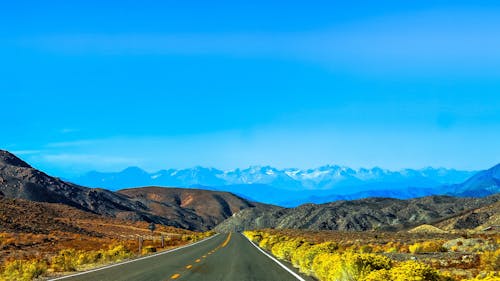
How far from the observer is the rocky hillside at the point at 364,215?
131 m

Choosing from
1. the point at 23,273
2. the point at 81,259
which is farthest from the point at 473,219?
the point at 23,273

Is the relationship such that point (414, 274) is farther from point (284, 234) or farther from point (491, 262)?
point (284, 234)

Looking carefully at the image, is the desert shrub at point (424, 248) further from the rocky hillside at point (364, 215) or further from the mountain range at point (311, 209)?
the rocky hillside at point (364, 215)

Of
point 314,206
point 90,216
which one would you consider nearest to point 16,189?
point 90,216

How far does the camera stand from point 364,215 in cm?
13650

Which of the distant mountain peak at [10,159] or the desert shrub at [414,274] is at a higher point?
the distant mountain peak at [10,159]

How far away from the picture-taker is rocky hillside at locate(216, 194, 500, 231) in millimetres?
131375

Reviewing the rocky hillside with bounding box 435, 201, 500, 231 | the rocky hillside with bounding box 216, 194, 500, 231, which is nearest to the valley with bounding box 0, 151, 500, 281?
the rocky hillside with bounding box 435, 201, 500, 231

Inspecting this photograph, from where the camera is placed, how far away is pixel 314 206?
522ft

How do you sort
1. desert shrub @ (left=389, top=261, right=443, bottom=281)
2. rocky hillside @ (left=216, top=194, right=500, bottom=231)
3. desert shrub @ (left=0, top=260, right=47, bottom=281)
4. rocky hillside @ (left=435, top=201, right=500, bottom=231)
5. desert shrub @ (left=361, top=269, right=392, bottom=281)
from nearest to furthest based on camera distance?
1. desert shrub @ (left=389, top=261, right=443, bottom=281)
2. desert shrub @ (left=361, top=269, right=392, bottom=281)
3. desert shrub @ (left=0, top=260, right=47, bottom=281)
4. rocky hillside @ (left=435, top=201, right=500, bottom=231)
5. rocky hillside @ (left=216, top=194, right=500, bottom=231)

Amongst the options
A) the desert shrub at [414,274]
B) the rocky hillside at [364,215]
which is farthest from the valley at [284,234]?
the rocky hillside at [364,215]

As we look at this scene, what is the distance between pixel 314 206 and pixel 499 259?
461 ft

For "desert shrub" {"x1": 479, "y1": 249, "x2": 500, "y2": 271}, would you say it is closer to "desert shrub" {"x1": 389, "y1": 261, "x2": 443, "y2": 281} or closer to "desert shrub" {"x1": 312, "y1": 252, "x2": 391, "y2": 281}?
"desert shrub" {"x1": 312, "y1": 252, "x2": 391, "y2": 281}

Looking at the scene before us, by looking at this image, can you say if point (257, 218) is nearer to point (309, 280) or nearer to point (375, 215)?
point (375, 215)
